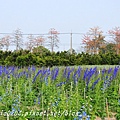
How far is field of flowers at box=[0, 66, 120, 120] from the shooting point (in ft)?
12.5

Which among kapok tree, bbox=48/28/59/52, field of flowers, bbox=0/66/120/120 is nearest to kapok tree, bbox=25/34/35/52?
kapok tree, bbox=48/28/59/52

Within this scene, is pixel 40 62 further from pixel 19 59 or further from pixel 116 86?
pixel 116 86

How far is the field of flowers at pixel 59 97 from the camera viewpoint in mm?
3812

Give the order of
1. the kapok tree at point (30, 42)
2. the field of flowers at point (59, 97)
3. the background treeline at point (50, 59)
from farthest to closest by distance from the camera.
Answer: the kapok tree at point (30, 42)
the background treeline at point (50, 59)
the field of flowers at point (59, 97)

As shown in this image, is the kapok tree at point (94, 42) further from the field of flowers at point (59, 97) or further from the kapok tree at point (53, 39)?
the field of flowers at point (59, 97)

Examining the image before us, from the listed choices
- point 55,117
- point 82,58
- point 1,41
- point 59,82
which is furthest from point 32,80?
point 1,41

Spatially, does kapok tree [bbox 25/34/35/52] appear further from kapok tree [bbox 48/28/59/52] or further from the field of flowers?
the field of flowers

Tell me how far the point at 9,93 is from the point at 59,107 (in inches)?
42.3

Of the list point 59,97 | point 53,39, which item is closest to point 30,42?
point 53,39

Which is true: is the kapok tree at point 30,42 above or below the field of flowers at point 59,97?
above

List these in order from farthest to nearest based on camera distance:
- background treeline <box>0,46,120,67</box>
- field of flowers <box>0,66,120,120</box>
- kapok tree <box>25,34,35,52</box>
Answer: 1. kapok tree <box>25,34,35,52</box>
2. background treeline <box>0,46,120,67</box>
3. field of flowers <box>0,66,120,120</box>

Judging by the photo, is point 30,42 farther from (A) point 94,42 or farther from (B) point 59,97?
(B) point 59,97

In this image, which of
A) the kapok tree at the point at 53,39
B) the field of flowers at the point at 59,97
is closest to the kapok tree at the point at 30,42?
the kapok tree at the point at 53,39

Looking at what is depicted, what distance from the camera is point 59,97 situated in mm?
4484
